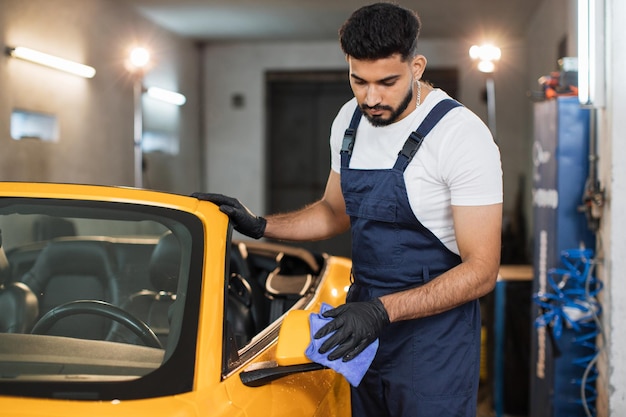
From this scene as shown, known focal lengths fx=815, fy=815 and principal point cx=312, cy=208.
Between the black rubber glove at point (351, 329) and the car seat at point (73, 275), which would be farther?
the car seat at point (73, 275)

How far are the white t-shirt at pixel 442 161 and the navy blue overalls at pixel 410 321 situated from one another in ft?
0.08

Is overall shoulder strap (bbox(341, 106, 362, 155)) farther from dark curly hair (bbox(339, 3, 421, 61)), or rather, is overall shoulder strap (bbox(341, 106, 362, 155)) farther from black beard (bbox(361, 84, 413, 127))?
dark curly hair (bbox(339, 3, 421, 61))

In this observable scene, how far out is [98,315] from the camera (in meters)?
1.89

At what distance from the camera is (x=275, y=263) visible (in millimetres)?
3182

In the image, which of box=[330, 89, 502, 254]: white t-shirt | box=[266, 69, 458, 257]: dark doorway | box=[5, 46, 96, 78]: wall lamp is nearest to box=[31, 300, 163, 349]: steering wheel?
box=[330, 89, 502, 254]: white t-shirt

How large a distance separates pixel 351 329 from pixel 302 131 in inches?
405

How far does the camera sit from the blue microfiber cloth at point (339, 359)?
5.47 ft

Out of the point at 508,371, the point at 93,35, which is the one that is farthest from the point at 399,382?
the point at 93,35

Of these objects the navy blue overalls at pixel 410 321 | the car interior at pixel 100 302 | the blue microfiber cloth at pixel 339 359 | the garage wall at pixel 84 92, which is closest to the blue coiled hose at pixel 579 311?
the car interior at pixel 100 302

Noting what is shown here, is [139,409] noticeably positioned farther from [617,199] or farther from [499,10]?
[499,10]

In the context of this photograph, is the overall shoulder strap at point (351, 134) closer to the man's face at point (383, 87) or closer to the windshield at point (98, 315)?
the man's face at point (383, 87)

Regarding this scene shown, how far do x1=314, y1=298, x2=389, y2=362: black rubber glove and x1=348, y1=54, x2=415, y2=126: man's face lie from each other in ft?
1.63

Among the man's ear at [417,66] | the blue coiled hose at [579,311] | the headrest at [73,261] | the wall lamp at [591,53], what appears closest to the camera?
the man's ear at [417,66]

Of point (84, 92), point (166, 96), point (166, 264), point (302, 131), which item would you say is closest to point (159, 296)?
point (166, 264)
